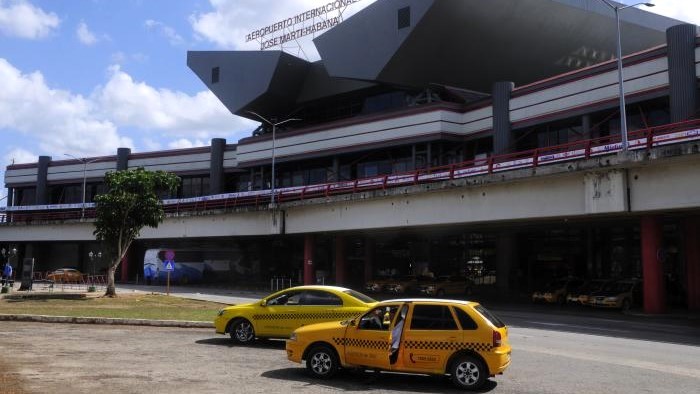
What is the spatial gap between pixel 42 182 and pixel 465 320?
85733mm

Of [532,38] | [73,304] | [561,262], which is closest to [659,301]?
[561,262]

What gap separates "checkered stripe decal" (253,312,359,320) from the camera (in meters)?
14.2

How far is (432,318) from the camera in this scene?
10227 millimetres

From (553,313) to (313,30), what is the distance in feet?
148

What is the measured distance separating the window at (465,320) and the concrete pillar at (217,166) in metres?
64.0

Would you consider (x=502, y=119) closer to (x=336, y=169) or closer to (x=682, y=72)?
(x=682, y=72)

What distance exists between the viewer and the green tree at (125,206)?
111ft

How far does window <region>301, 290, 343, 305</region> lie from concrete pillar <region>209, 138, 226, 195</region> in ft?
193

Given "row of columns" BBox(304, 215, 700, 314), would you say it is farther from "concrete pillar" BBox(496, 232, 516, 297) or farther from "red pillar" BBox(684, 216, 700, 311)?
"concrete pillar" BBox(496, 232, 516, 297)

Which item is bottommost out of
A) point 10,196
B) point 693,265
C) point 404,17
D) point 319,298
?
point 319,298

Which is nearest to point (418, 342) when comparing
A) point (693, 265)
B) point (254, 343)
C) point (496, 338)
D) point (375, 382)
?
point (375, 382)

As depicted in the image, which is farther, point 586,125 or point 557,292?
point 586,125

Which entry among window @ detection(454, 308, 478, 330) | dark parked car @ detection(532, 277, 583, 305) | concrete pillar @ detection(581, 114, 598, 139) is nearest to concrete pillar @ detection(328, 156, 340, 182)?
concrete pillar @ detection(581, 114, 598, 139)

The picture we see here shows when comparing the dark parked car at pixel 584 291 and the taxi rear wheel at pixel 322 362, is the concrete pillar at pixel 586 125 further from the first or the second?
the taxi rear wheel at pixel 322 362
